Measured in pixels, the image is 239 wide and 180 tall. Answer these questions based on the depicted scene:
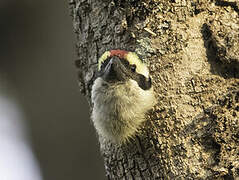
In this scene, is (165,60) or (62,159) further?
(62,159)

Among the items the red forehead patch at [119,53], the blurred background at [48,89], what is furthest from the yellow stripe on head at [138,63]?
the blurred background at [48,89]

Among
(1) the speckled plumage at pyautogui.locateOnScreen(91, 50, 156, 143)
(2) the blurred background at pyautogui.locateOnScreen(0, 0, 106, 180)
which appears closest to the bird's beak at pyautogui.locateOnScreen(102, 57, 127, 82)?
(1) the speckled plumage at pyautogui.locateOnScreen(91, 50, 156, 143)

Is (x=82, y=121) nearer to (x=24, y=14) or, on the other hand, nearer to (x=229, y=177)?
(x=24, y=14)

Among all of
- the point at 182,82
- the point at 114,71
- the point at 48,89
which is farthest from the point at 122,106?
the point at 48,89

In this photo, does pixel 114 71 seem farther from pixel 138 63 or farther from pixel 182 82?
pixel 182 82

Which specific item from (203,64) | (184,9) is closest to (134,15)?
(184,9)

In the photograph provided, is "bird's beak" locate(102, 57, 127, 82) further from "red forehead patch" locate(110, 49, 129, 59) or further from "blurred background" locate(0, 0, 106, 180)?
"blurred background" locate(0, 0, 106, 180)

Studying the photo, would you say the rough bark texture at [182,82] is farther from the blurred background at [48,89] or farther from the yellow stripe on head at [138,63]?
the blurred background at [48,89]
